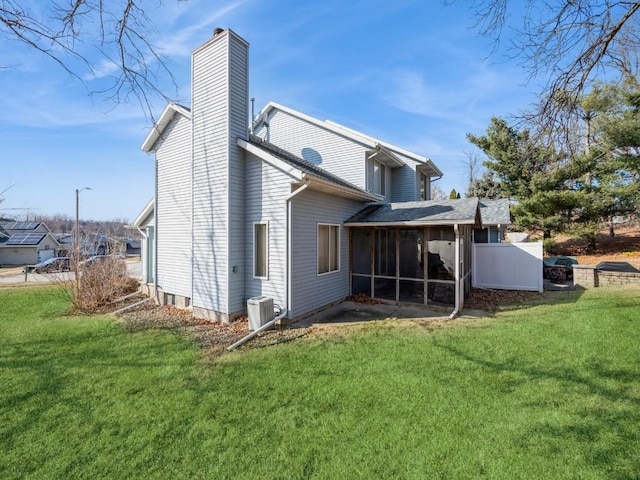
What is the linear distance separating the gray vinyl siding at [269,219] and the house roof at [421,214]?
9.45 ft

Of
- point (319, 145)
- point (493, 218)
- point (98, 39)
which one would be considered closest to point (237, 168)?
point (98, 39)

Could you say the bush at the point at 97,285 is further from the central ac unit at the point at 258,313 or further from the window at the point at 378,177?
the window at the point at 378,177

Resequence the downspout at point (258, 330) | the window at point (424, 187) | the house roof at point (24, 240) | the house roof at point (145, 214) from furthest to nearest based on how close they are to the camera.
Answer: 1. the house roof at point (24, 240)
2. the window at point (424, 187)
3. the house roof at point (145, 214)
4. the downspout at point (258, 330)

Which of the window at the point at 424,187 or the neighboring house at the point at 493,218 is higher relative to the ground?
the window at the point at 424,187

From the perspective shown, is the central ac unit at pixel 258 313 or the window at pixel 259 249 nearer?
the central ac unit at pixel 258 313

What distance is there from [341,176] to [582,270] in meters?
9.87

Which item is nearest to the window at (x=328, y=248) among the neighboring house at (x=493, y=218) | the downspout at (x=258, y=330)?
the downspout at (x=258, y=330)

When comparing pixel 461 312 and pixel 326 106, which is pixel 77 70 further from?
pixel 326 106

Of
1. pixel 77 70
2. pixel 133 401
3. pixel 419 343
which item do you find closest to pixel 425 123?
pixel 419 343

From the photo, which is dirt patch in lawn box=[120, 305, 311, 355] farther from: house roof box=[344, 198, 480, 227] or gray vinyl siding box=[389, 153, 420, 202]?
gray vinyl siding box=[389, 153, 420, 202]

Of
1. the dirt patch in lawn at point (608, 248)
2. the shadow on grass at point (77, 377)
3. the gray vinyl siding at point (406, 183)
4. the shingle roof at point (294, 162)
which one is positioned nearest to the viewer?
the shadow on grass at point (77, 377)

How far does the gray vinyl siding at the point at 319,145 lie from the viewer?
39.6ft

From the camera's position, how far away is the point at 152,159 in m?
10.5

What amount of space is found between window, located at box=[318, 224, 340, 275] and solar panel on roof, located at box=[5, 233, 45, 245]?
1611 inches
